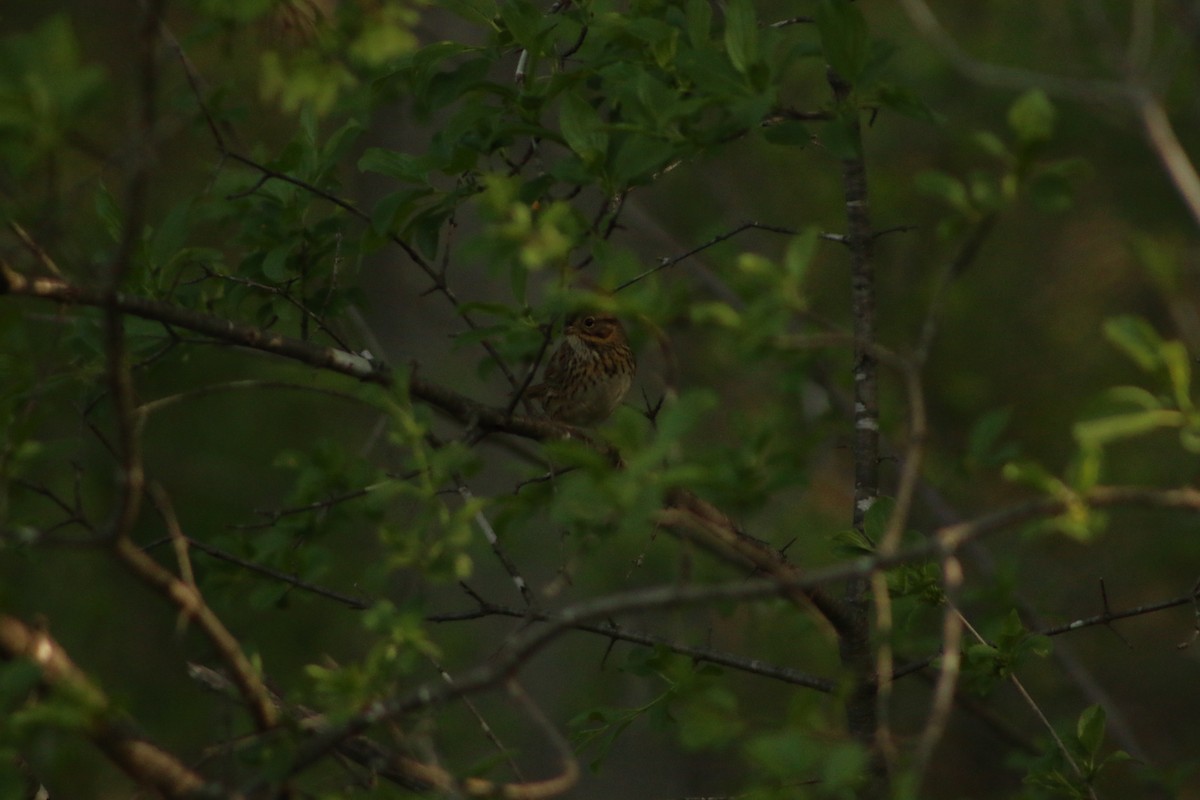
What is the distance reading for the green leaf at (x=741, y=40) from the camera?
2717 millimetres

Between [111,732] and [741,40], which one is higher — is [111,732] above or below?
below

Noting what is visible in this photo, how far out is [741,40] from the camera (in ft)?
8.93

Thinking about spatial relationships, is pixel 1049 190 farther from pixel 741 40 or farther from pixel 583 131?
pixel 583 131

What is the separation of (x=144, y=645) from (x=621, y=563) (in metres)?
3.40

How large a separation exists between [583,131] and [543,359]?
917mm

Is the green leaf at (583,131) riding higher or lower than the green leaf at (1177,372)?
higher

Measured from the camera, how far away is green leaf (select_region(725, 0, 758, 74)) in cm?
272

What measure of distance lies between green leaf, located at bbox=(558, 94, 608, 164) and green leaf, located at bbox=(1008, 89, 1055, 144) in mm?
886

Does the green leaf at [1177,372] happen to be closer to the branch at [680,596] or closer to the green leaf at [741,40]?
the branch at [680,596]

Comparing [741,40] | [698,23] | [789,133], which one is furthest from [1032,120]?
[698,23]

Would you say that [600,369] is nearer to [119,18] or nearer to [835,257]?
[835,257]

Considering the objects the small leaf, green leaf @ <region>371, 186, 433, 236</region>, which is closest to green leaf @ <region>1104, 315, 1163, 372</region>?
green leaf @ <region>371, 186, 433, 236</region>

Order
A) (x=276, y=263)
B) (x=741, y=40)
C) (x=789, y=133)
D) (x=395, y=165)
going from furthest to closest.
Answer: (x=276, y=263) < (x=395, y=165) < (x=789, y=133) < (x=741, y=40)

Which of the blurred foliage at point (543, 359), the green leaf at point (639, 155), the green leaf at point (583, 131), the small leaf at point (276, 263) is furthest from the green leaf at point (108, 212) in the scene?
the green leaf at point (639, 155)
